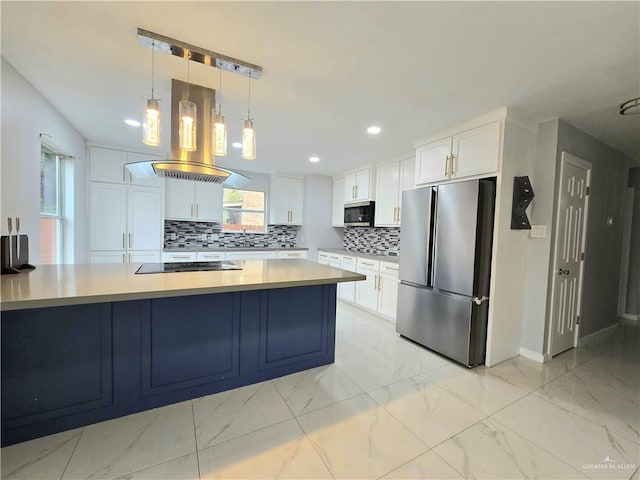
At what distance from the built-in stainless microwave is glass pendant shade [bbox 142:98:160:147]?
3.25m

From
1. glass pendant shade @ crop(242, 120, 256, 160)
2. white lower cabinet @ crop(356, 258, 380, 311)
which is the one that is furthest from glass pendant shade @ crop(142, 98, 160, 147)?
white lower cabinet @ crop(356, 258, 380, 311)

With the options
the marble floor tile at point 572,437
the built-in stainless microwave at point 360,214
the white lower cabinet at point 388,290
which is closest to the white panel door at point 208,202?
the built-in stainless microwave at point 360,214

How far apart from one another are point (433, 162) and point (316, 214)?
270cm

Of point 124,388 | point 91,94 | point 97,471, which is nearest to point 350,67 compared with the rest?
point 91,94

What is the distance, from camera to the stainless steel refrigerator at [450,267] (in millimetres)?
2541

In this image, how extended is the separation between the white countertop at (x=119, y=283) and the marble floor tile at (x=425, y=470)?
3.72 feet

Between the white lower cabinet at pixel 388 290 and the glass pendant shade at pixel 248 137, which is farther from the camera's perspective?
the white lower cabinet at pixel 388 290

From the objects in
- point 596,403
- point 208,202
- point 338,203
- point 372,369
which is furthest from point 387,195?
point 596,403

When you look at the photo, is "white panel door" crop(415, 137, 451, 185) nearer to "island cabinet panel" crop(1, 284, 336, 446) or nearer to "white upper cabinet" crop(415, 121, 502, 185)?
"white upper cabinet" crop(415, 121, 502, 185)

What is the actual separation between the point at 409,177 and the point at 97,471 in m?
3.94

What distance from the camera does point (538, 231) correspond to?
271cm

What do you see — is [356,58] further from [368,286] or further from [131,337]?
[368,286]

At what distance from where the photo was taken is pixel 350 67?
184 centimetres

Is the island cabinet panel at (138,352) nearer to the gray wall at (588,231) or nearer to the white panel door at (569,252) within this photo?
the gray wall at (588,231)
